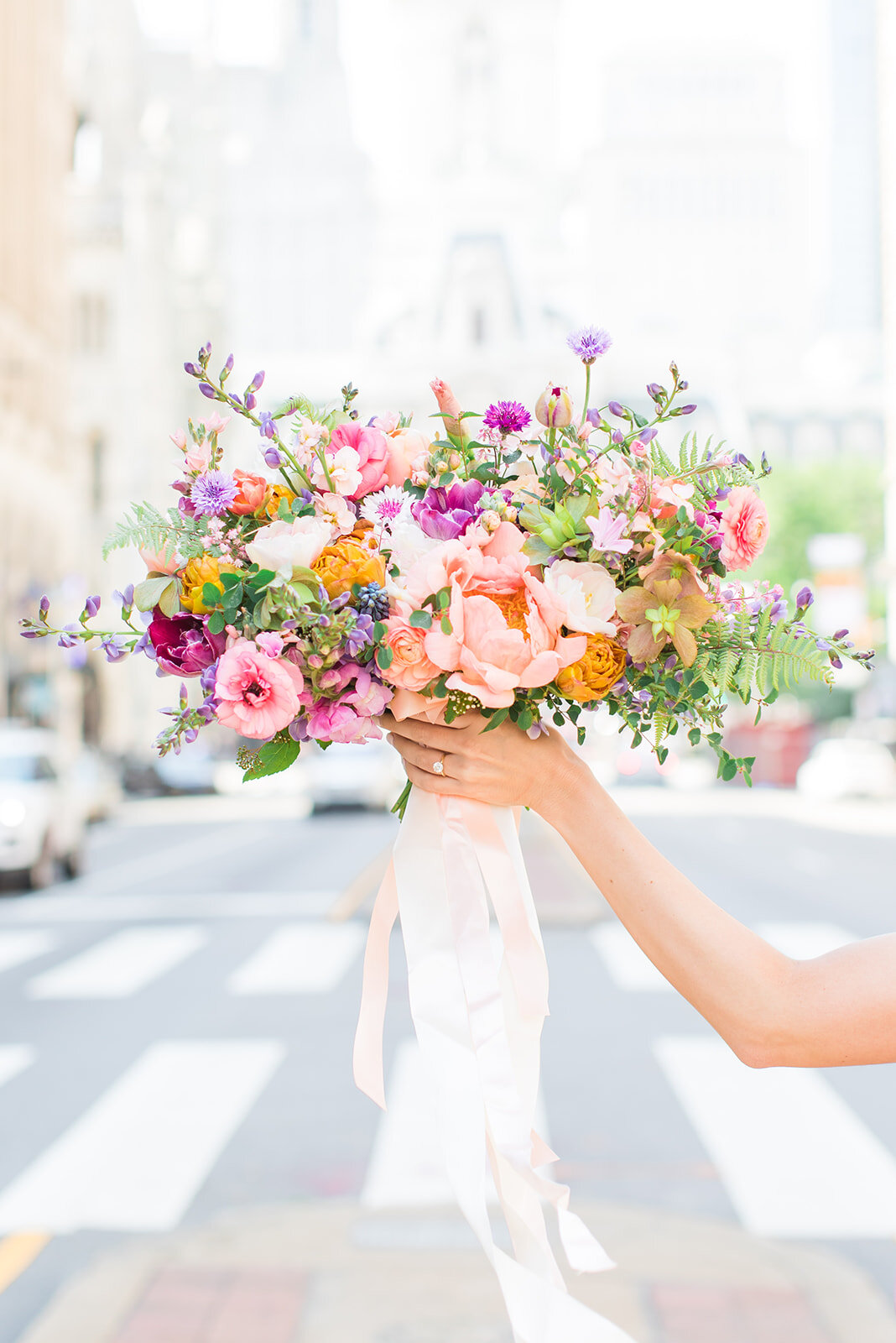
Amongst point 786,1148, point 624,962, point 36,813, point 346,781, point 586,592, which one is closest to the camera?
point 586,592

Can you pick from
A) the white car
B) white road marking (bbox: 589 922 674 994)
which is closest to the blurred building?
the white car

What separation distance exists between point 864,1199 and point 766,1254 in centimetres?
75

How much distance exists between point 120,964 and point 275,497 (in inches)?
362

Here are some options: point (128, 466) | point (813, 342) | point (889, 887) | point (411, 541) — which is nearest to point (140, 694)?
point (128, 466)

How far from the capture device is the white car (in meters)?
15.5

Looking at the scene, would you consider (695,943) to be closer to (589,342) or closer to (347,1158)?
(589,342)

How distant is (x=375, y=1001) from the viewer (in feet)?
8.39

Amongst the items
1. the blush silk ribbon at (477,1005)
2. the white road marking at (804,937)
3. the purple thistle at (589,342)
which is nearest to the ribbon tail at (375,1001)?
the blush silk ribbon at (477,1005)

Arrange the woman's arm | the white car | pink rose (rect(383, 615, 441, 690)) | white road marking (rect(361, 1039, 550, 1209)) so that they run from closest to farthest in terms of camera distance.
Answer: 1. the woman's arm
2. pink rose (rect(383, 615, 441, 690))
3. white road marking (rect(361, 1039, 550, 1209))
4. the white car

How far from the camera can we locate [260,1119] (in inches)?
251

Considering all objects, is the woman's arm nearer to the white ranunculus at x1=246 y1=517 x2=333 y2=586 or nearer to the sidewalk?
the white ranunculus at x1=246 y1=517 x2=333 y2=586

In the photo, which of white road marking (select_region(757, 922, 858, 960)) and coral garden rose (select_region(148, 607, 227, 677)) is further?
white road marking (select_region(757, 922, 858, 960))

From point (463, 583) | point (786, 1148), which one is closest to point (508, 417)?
point (463, 583)

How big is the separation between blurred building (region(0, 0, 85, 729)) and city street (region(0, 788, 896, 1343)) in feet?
89.5
